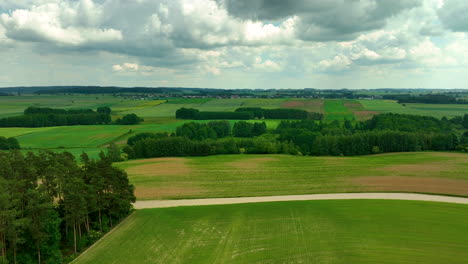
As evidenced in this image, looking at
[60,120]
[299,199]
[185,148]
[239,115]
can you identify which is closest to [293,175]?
[299,199]

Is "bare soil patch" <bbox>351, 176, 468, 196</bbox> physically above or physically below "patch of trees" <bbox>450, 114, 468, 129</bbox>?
below

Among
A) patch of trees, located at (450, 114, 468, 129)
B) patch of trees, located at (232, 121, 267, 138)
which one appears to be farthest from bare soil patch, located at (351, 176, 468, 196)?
patch of trees, located at (450, 114, 468, 129)

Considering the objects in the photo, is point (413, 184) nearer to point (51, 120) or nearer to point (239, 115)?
point (239, 115)

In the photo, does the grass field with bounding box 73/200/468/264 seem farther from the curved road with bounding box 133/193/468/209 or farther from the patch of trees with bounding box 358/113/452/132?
the patch of trees with bounding box 358/113/452/132

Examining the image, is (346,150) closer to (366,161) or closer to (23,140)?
(366,161)

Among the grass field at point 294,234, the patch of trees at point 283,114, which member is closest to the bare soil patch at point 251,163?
the grass field at point 294,234

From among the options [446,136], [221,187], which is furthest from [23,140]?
[446,136]
